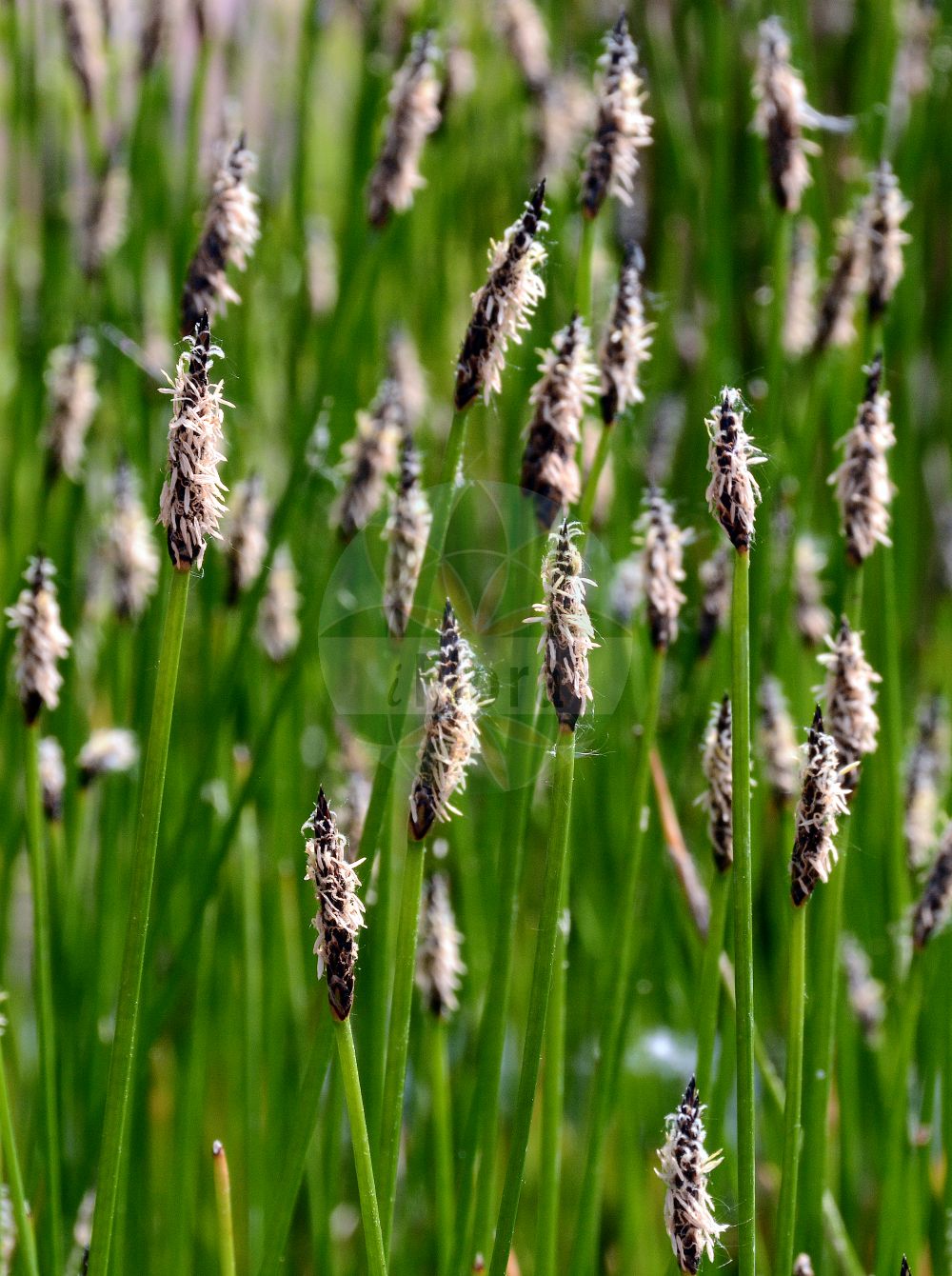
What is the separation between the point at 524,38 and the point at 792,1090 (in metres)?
1.19

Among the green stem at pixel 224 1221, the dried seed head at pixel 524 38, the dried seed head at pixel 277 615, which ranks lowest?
the green stem at pixel 224 1221

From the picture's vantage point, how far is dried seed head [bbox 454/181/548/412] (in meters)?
0.60

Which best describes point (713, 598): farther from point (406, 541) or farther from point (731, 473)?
point (731, 473)

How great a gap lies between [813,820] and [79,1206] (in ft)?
2.07

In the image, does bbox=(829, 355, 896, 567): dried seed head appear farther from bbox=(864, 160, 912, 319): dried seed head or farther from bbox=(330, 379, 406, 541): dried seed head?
bbox=(330, 379, 406, 541): dried seed head

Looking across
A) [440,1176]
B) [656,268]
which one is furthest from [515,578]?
[656,268]

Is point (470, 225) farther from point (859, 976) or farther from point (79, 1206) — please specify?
point (79, 1206)

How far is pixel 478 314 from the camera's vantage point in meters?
0.61

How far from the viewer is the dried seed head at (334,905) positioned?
19.8 inches

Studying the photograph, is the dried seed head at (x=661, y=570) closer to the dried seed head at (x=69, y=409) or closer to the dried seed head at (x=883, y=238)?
→ the dried seed head at (x=883, y=238)

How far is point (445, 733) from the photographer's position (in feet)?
1.72

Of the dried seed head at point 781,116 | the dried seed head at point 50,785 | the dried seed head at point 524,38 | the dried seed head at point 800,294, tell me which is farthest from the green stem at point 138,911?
the dried seed head at point 524,38

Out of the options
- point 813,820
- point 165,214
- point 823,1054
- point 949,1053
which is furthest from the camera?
point 165,214

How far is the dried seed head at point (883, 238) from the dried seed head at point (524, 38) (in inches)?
24.6
